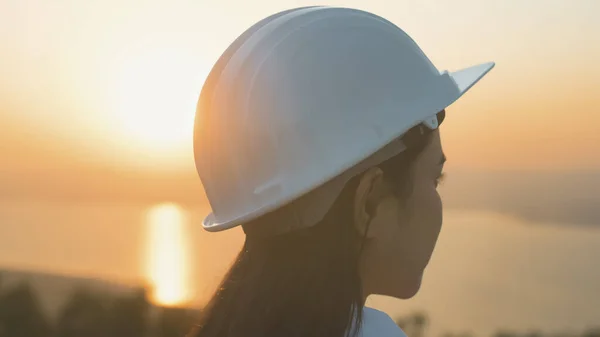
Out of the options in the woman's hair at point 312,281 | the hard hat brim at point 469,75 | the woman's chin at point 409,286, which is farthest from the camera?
the hard hat brim at point 469,75

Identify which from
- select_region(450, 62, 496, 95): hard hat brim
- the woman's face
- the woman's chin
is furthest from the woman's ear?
select_region(450, 62, 496, 95): hard hat brim

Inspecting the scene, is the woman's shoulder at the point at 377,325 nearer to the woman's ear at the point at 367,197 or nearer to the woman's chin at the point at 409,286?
the woman's chin at the point at 409,286

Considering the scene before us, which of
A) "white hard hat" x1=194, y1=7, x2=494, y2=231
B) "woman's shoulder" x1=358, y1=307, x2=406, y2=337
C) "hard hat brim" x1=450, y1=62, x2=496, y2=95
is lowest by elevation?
"woman's shoulder" x1=358, y1=307, x2=406, y2=337

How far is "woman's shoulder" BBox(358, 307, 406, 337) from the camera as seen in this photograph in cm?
158

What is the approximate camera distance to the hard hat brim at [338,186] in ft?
4.78

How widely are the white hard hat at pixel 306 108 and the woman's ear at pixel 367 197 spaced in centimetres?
3

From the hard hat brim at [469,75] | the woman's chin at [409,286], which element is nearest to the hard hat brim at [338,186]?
the hard hat brim at [469,75]

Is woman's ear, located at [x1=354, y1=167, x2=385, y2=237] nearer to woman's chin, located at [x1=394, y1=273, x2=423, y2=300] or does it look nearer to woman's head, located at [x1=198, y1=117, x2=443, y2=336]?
woman's head, located at [x1=198, y1=117, x2=443, y2=336]

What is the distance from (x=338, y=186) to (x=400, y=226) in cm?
15

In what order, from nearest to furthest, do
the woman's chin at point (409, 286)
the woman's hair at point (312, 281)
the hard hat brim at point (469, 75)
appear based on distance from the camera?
the woman's hair at point (312, 281)
the woman's chin at point (409, 286)
the hard hat brim at point (469, 75)

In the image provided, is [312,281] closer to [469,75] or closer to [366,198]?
[366,198]

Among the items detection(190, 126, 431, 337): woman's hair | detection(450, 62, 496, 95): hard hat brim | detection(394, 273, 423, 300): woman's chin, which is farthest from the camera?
detection(450, 62, 496, 95): hard hat brim

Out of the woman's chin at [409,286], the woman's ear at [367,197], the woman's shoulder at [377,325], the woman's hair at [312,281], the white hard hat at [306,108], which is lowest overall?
the woman's shoulder at [377,325]

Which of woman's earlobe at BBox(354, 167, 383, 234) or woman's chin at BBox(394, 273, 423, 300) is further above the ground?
woman's earlobe at BBox(354, 167, 383, 234)
